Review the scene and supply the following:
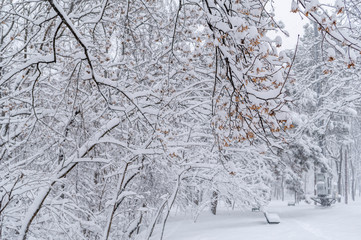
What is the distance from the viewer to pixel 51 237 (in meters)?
5.05

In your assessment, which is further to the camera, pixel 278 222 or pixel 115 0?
pixel 278 222

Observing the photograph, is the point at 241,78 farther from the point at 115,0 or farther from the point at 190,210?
the point at 190,210

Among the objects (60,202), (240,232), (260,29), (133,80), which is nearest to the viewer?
(260,29)

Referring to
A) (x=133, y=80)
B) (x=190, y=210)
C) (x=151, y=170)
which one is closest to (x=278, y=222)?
(x=190, y=210)

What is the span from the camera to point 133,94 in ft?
15.2

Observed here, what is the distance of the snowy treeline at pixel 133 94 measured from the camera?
2674 mm

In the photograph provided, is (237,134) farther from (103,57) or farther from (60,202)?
(60,202)

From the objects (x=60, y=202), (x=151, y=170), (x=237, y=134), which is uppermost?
(x=237, y=134)

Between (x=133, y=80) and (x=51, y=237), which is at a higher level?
(x=133, y=80)

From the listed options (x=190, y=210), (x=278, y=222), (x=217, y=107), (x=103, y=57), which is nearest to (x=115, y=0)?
(x=103, y=57)

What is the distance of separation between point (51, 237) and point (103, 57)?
9.83 ft

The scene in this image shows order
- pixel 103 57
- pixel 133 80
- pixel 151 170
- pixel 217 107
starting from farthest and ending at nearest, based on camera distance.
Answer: pixel 151 170 → pixel 133 80 → pixel 103 57 → pixel 217 107

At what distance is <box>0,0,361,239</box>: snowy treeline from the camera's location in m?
2.67

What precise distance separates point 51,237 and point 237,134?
3.78 metres
